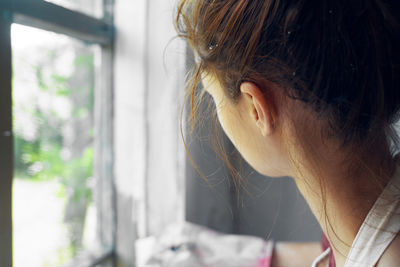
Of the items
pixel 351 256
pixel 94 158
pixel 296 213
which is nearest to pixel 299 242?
pixel 296 213

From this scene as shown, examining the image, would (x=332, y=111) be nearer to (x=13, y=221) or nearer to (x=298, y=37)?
(x=298, y=37)

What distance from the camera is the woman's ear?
1.22 feet

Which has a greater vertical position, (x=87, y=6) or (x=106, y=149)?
(x=87, y=6)

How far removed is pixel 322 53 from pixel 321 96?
5 cm

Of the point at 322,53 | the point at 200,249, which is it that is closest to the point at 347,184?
the point at 322,53

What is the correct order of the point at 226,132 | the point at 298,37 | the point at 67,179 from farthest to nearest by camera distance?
the point at 67,179 → the point at 226,132 → the point at 298,37

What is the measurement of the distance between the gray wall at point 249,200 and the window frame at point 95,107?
22 cm

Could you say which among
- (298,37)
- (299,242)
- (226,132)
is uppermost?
(298,37)

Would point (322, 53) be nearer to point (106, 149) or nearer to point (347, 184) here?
point (347, 184)

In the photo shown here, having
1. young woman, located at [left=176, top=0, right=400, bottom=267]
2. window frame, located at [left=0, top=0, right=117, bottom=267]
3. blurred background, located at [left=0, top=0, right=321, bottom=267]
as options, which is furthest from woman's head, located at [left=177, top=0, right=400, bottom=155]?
window frame, located at [left=0, top=0, right=117, bottom=267]

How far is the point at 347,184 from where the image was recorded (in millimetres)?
392

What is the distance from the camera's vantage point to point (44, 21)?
20.1 inches

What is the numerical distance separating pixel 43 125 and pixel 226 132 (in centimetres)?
37

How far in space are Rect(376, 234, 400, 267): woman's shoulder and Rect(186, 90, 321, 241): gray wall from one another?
169 millimetres
